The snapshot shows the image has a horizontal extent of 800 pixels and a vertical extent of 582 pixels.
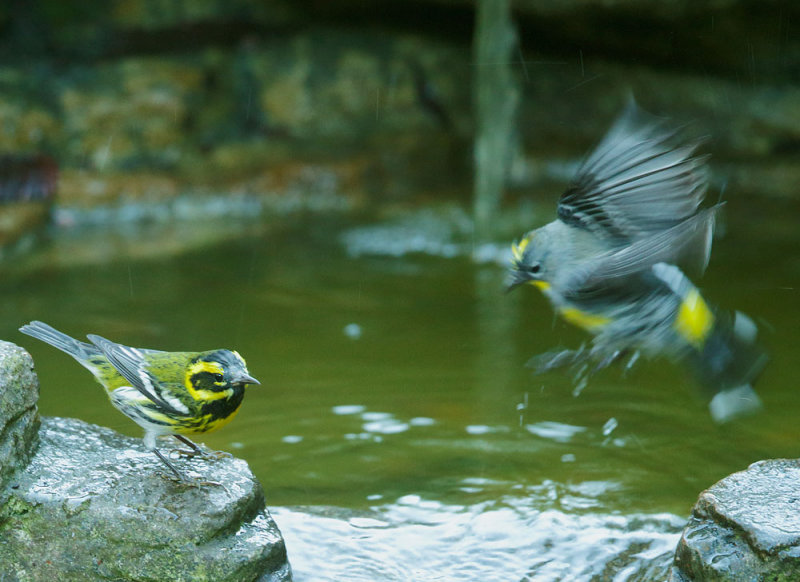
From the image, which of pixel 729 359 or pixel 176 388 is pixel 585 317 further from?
pixel 176 388

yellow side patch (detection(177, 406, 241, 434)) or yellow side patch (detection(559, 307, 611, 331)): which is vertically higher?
yellow side patch (detection(559, 307, 611, 331))

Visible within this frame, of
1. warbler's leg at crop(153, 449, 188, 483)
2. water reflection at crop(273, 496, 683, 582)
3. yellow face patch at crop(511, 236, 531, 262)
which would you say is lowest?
water reflection at crop(273, 496, 683, 582)

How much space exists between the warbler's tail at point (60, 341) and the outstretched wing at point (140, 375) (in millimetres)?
163

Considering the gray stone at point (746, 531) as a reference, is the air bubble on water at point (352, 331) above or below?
below

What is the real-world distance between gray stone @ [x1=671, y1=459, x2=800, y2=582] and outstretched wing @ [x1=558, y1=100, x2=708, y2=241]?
974mm

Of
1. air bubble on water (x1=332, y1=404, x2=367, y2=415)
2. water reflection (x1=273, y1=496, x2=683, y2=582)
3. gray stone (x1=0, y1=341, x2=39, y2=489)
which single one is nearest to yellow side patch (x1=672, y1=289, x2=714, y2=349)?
water reflection (x1=273, y1=496, x2=683, y2=582)

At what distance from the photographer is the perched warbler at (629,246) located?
3.57 m

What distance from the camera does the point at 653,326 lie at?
3650 millimetres

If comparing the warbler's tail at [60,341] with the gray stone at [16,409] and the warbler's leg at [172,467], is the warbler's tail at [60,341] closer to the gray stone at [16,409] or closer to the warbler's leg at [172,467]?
the gray stone at [16,409]

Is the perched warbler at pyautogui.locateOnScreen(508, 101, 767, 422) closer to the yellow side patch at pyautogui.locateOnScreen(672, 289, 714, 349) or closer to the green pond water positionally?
the yellow side patch at pyautogui.locateOnScreen(672, 289, 714, 349)

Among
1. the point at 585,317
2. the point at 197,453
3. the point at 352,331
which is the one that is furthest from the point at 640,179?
the point at 352,331

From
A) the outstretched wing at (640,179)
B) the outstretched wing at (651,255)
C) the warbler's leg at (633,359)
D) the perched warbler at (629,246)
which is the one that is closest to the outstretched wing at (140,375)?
the perched warbler at (629,246)

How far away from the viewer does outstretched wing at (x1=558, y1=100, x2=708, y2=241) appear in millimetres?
3568

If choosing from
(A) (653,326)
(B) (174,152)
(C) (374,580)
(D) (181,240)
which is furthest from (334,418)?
(B) (174,152)
